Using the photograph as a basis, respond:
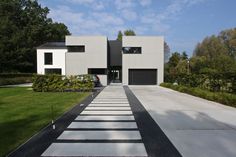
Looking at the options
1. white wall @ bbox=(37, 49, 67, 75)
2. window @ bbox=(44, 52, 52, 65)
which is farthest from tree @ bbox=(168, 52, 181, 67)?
window @ bbox=(44, 52, 52, 65)

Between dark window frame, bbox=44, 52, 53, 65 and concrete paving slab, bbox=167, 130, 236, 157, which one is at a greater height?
dark window frame, bbox=44, 52, 53, 65

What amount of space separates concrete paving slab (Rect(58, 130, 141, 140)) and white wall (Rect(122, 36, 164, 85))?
2508 cm

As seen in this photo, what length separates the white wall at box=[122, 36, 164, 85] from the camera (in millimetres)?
32000

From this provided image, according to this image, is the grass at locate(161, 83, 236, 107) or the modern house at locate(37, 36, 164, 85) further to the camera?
the modern house at locate(37, 36, 164, 85)

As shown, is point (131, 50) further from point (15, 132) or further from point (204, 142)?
point (204, 142)

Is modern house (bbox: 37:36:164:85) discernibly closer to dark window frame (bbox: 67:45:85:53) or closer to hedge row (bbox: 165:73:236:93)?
dark window frame (bbox: 67:45:85:53)

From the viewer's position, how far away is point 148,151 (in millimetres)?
5285

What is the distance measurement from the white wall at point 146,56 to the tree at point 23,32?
1858 centimetres

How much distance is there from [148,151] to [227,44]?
3039 inches

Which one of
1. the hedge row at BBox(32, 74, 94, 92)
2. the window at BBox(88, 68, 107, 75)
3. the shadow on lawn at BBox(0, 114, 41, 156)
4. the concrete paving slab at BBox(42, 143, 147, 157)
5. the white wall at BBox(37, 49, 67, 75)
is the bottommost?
the concrete paving slab at BBox(42, 143, 147, 157)

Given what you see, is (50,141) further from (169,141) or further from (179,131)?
(179,131)

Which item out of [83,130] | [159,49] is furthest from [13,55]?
[83,130]

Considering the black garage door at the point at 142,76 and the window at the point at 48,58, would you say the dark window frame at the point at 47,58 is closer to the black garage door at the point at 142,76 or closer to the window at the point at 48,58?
the window at the point at 48,58

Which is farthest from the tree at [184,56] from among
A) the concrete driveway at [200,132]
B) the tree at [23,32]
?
the concrete driveway at [200,132]
